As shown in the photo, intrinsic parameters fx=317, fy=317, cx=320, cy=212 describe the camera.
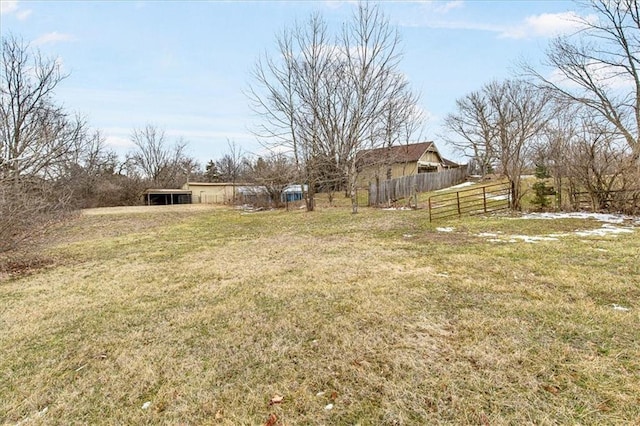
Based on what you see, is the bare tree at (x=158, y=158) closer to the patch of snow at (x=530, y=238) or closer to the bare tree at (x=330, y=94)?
the bare tree at (x=330, y=94)

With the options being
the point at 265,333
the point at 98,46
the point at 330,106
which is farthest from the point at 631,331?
the point at 98,46

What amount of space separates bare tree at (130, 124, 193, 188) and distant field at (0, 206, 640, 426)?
148ft

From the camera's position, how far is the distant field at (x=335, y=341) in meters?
2.16

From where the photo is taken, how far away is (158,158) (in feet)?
157

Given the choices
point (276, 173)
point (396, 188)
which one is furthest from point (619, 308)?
point (276, 173)

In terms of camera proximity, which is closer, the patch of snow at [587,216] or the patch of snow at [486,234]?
the patch of snow at [486,234]

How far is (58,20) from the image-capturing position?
10.1 m

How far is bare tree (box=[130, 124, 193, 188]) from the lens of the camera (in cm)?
4622

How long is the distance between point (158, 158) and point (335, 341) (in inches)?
2047

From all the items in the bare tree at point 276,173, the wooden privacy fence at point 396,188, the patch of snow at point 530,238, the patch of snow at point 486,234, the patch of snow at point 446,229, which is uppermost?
the bare tree at point 276,173

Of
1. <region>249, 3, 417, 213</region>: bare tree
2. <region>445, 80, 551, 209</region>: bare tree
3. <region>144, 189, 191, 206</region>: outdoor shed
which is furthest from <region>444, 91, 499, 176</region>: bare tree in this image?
<region>144, 189, 191, 206</region>: outdoor shed

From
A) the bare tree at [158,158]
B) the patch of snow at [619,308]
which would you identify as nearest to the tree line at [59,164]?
the bare tree at [158,158]

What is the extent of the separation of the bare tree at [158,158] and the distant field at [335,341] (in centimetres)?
4519

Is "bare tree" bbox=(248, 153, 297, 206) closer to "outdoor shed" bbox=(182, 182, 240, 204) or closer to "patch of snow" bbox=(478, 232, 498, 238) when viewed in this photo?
"patch of snow" bbox=(478, 232, 498, 238)
